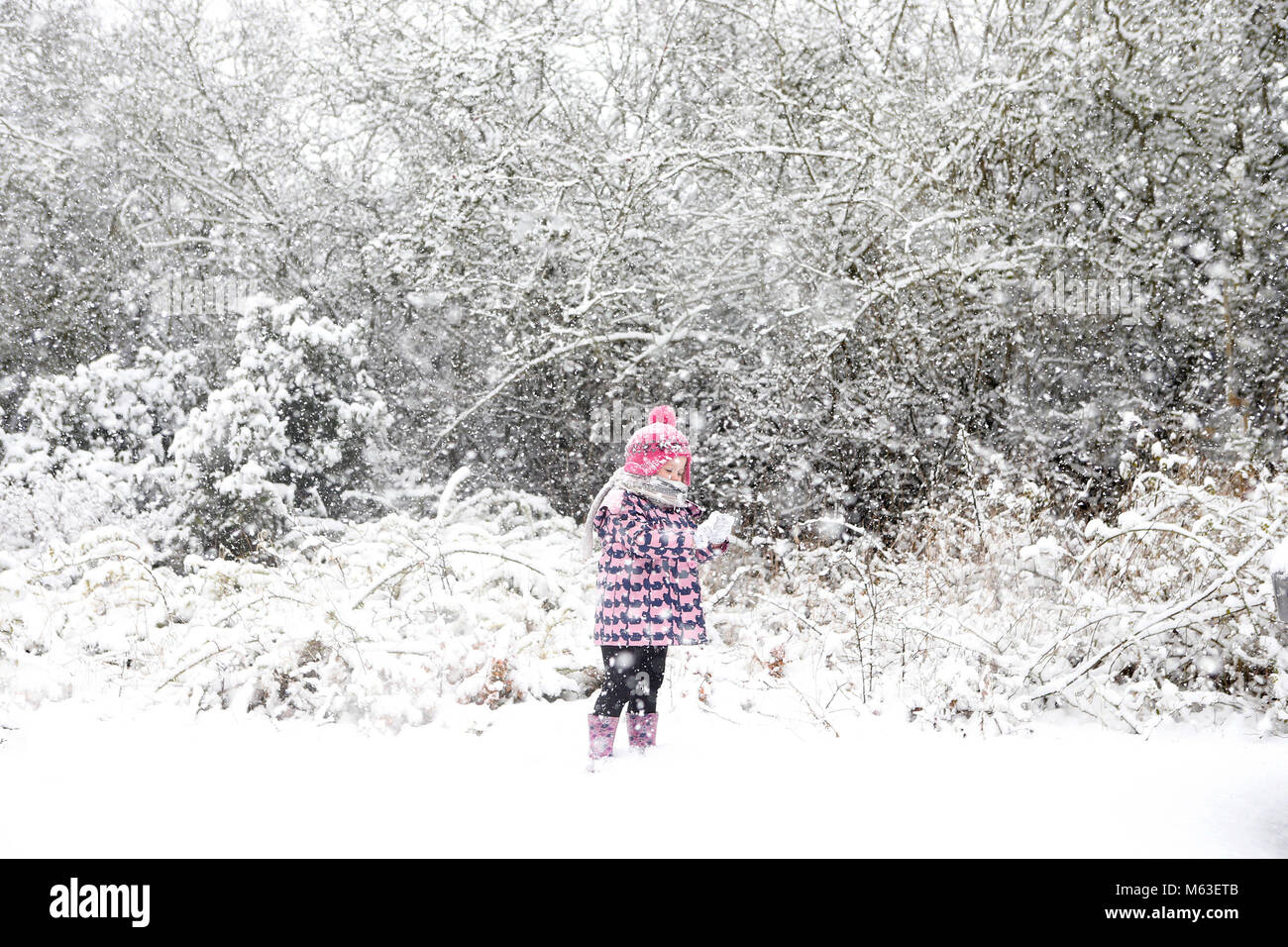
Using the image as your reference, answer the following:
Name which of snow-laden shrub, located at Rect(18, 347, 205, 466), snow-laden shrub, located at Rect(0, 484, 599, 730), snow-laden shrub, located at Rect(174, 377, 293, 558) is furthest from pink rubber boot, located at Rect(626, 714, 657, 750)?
snow-laden shrub, located at Rect(18, 347, 205, 466)

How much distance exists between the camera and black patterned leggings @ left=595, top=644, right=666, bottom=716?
11.7 feet

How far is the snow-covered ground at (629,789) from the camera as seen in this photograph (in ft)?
9.27

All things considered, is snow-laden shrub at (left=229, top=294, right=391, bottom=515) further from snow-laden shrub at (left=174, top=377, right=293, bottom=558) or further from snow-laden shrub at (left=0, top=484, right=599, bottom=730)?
snow-laden shrub at (left=0, top=484, right=599, bottom=730)

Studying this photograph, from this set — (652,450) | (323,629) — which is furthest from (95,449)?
(652,450)

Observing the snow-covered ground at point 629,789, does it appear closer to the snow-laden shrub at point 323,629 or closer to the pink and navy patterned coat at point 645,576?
the snow-laden shrub at point 323,629

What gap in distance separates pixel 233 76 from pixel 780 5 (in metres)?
6.07

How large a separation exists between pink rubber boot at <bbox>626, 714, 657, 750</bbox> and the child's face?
3.10ft

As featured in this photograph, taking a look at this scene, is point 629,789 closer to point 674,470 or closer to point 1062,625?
point 674,470

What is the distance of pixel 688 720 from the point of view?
4.25 metres

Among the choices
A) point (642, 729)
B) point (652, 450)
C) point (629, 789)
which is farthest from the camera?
point (642, 729)

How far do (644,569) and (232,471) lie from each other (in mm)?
5495

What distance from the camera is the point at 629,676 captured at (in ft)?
11.8

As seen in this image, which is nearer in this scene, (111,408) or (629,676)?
(629,676)
